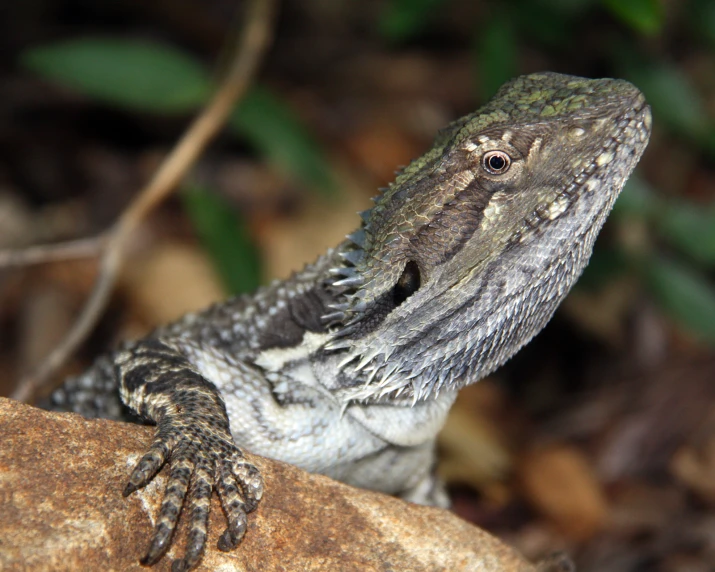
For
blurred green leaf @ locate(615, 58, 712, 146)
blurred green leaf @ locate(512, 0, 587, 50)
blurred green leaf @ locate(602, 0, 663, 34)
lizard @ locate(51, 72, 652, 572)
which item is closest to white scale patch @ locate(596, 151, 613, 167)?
lizard @ locate(51, 72, 652, 572)

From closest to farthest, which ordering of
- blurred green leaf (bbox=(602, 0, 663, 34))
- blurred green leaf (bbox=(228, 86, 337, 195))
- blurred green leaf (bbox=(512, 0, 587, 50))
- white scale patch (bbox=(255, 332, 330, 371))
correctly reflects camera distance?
white scale patch (bbox=(255, 332, 330, 371)), blurred green leaf (bbox=(602, 0, 663, 34)), blurred green leaf (bbox=(228, 86, 337, 195)), blurred green leaf (bbox=(512, 0, 587, 50))

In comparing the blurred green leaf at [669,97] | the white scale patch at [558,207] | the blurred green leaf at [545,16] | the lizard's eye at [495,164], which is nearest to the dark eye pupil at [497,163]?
the lizard's eye at [495,164]

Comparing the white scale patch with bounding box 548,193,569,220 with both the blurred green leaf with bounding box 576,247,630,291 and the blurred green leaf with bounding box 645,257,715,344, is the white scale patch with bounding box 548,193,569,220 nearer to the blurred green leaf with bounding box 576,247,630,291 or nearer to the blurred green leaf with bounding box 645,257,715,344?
the blurred green leaf with bounding box 576,247,630,291

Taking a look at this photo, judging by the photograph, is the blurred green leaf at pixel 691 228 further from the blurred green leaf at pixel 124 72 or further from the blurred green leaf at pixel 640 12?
the blurred green leaf at pixel 124 72

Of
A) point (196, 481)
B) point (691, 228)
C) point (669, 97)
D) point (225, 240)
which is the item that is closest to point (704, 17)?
point (669, 97)

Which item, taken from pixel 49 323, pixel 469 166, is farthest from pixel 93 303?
pixel 469 166

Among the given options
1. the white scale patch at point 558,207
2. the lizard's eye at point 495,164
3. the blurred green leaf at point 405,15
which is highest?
the blurred green leaf at point 405,15

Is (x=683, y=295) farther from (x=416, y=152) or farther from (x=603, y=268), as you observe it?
(x=416, y=152)
